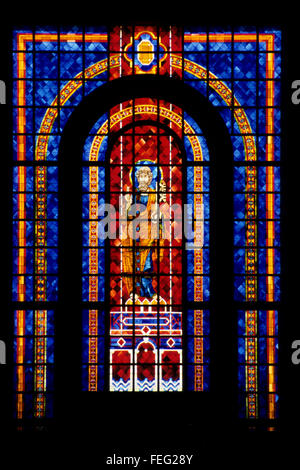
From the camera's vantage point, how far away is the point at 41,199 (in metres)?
6.27

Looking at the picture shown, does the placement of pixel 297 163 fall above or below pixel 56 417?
above

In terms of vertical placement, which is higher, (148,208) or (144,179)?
(144,179)

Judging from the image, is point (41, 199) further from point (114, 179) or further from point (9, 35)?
point (9, 35)

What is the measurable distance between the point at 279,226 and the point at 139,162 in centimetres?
160

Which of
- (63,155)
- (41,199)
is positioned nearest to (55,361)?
(41,199)

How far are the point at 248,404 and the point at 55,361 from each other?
2.04 m

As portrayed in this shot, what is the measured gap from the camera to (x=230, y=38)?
6363 millimetres

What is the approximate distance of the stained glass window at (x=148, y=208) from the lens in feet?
20.6

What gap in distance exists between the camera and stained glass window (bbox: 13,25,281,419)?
20.6 feet

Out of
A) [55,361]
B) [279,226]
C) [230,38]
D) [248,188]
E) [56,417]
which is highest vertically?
[230,38]

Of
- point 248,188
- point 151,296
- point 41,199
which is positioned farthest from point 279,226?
point 41,199

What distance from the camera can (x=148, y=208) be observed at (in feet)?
20.8

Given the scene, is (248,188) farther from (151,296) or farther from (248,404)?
(248,404)

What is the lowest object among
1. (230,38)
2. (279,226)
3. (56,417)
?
(56,417)
